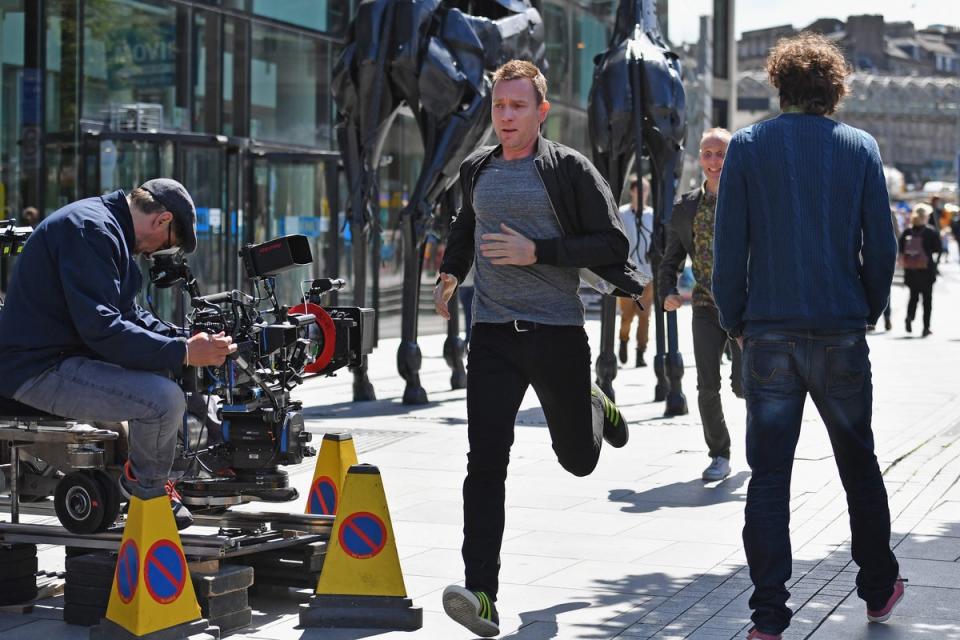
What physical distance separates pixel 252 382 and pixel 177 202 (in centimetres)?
77

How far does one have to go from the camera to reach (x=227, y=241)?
55.6 ft

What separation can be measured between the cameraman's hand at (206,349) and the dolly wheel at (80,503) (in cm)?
73

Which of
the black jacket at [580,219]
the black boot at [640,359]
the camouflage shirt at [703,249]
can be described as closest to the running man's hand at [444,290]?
the black jacket at [580,219]

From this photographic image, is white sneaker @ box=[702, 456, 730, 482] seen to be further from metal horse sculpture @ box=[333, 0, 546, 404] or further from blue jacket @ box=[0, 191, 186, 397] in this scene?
metal horse sculpture @ box=[333, 0, 546, 404]

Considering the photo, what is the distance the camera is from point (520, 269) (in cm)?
561

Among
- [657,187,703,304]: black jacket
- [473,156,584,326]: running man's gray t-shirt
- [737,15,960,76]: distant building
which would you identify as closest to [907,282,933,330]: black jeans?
[657,187,703,304]: black jacket

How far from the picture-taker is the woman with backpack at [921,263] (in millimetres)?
22047

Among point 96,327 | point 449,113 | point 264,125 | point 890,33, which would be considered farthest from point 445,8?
point 890,33

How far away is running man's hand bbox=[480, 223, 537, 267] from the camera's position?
17.7 ft

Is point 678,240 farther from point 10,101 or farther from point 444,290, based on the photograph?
point 10,101

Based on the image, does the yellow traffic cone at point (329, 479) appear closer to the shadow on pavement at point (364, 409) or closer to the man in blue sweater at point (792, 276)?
the man in blue sweater at point (792, 276)

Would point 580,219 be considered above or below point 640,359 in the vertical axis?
above

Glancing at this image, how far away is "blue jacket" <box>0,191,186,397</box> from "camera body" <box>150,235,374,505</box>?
0.32m

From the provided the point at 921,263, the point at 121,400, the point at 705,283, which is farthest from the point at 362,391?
the point at 921,263
